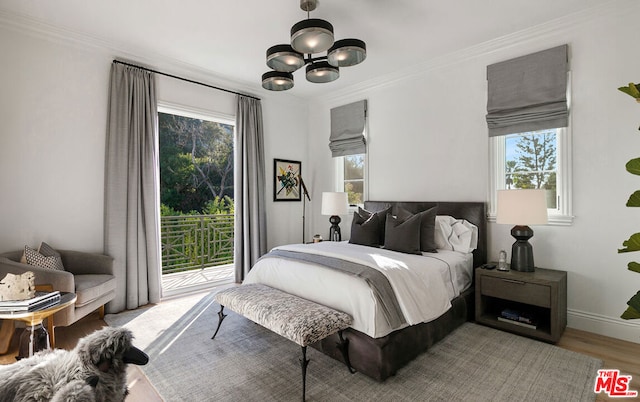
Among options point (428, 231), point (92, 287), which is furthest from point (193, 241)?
point (428, 231)

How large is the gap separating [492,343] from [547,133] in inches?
82.7

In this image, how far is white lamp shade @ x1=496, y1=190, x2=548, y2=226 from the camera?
8.76 ft

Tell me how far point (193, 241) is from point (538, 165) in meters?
5.17

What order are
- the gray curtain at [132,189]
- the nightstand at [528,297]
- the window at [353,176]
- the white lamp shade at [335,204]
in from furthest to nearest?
the window at [353,176] < the white lamp shade at [335,204] < the gray curtain at [132,189] < the nightstand at [528,297]

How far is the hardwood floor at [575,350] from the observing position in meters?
2.01

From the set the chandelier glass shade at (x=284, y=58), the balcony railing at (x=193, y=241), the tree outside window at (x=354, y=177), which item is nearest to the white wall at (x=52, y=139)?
the balcony railing at (x=193, y=241)

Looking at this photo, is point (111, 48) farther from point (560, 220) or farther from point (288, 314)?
point (560, 220)

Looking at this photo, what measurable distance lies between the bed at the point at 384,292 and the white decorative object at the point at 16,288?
5.25 ft

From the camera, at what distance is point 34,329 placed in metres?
2.14

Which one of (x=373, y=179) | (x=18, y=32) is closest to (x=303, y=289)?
(x=373, y=179)

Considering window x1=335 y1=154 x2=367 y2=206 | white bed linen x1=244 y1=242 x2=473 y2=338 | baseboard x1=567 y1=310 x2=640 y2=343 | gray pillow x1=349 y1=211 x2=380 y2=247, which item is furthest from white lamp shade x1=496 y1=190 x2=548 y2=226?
window x1=335 y1=154 x2=367 y2=206

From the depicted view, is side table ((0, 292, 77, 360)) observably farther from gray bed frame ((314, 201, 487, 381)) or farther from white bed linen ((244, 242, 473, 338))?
gray bed frame ((314, 201, 487, 381))

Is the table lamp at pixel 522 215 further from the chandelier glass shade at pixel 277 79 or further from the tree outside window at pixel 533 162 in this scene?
the chandelier glass shade at pixel 277 79

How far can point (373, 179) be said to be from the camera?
4.51 meters
